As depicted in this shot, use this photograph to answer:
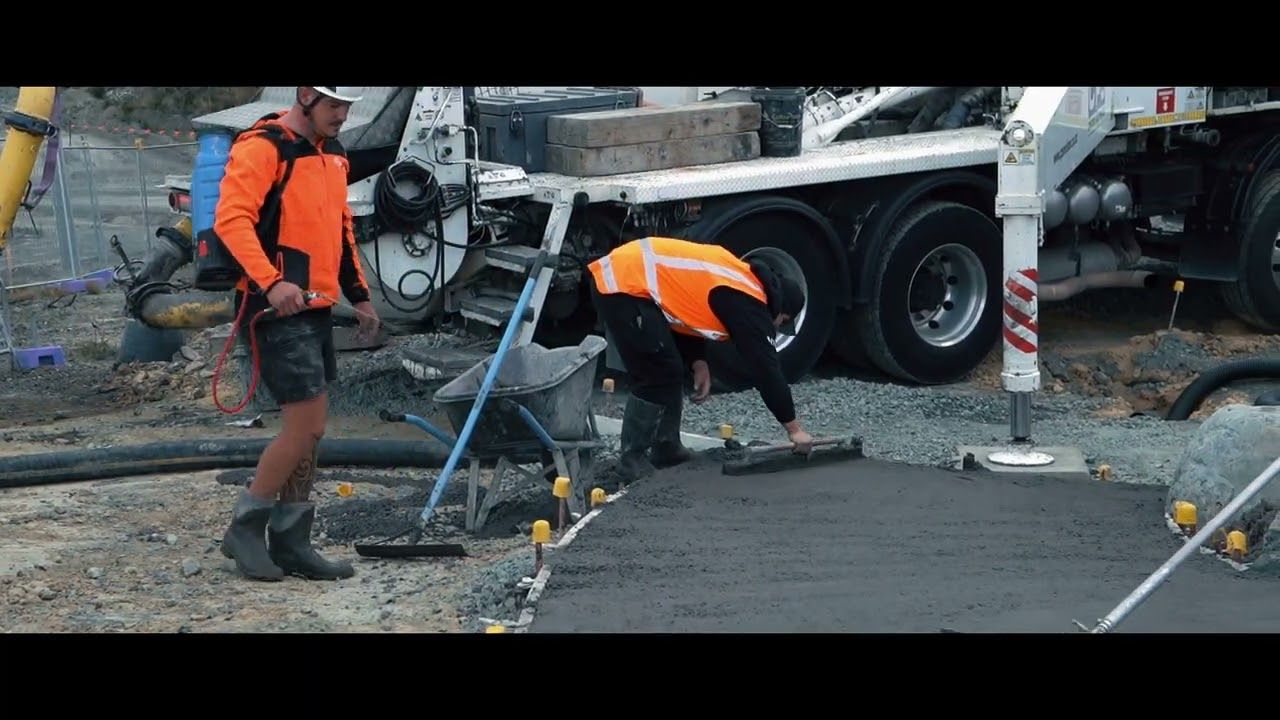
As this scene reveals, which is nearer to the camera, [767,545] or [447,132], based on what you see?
[767,545]

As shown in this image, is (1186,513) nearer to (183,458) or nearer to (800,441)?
(800,441)

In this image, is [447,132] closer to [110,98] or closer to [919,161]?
[919,161]

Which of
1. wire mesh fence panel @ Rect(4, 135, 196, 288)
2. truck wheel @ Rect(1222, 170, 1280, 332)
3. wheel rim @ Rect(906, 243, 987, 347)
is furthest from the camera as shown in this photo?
wire mesh fence panel @ Rect(4, 135, 196, 288)

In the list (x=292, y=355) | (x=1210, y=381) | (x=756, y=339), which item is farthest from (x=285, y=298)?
(x=1210, y=381)

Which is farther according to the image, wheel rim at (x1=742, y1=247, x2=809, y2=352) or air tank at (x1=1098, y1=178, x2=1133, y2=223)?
air tank at (x1=1098, y1=178, x2=1133, y2=223)

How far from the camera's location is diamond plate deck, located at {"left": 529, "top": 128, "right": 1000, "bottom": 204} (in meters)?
10.0

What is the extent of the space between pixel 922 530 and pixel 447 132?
4358mm

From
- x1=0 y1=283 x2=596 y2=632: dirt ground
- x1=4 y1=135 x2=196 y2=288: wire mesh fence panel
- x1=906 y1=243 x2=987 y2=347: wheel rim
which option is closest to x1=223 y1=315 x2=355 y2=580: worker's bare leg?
x1=0 y1=283 x2=596 y2=632: dirt ground

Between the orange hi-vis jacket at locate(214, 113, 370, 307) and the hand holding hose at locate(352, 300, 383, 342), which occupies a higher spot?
the orange hi-vis jacket at locate(214, 113, 370, 307)

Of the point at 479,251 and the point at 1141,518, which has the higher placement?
the point at 479,251

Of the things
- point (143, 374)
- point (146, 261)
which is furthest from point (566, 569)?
point (143, 374)

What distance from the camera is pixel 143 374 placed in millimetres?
11562

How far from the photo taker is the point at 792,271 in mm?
10727

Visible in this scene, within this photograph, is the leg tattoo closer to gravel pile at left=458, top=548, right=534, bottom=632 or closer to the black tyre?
gravel pile at left=458, top=548, right=534, bottom=632
